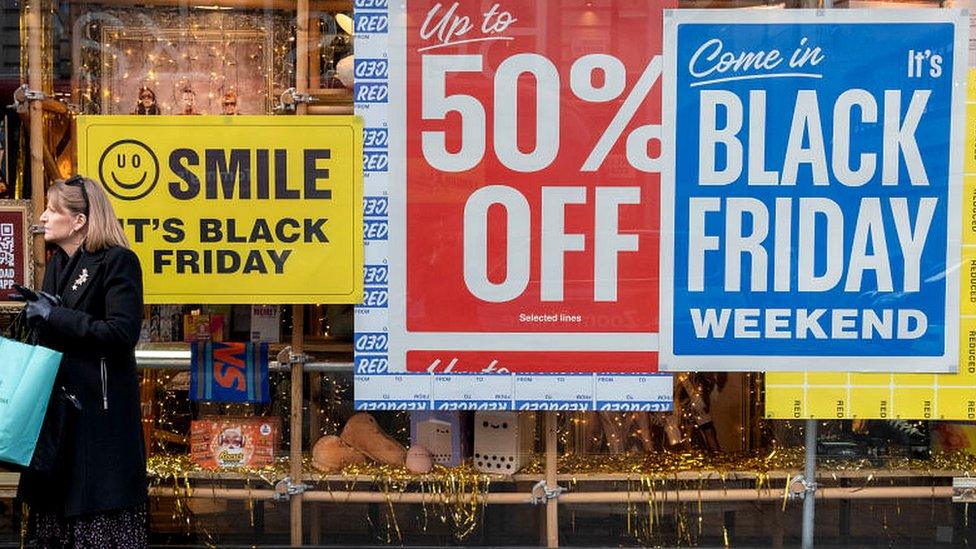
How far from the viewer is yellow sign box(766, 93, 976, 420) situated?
4605mm

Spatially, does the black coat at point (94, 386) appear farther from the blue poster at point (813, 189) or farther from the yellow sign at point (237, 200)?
the blue poster at point (813, 189)

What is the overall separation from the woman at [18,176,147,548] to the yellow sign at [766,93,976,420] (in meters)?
2.78

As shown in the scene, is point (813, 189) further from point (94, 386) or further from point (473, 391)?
point (94, 386)

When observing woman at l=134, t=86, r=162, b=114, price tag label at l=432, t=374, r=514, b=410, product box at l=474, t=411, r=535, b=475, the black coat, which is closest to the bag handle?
the black coat

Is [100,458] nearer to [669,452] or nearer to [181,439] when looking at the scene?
[181,439]

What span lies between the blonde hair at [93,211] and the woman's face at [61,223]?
1 cm

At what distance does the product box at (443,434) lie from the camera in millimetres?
4820

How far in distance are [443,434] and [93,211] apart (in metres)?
1.92

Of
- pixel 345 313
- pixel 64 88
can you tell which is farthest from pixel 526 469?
pixel 64 88

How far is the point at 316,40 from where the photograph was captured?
475 centimetres

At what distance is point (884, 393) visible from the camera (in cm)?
462

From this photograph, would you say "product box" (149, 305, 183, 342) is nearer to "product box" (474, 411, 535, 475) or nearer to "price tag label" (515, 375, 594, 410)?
"product box" (474, 411, 535, 475)

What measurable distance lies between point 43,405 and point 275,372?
131cm

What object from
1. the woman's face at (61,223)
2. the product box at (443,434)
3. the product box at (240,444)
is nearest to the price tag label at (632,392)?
the product box at (443,434)
